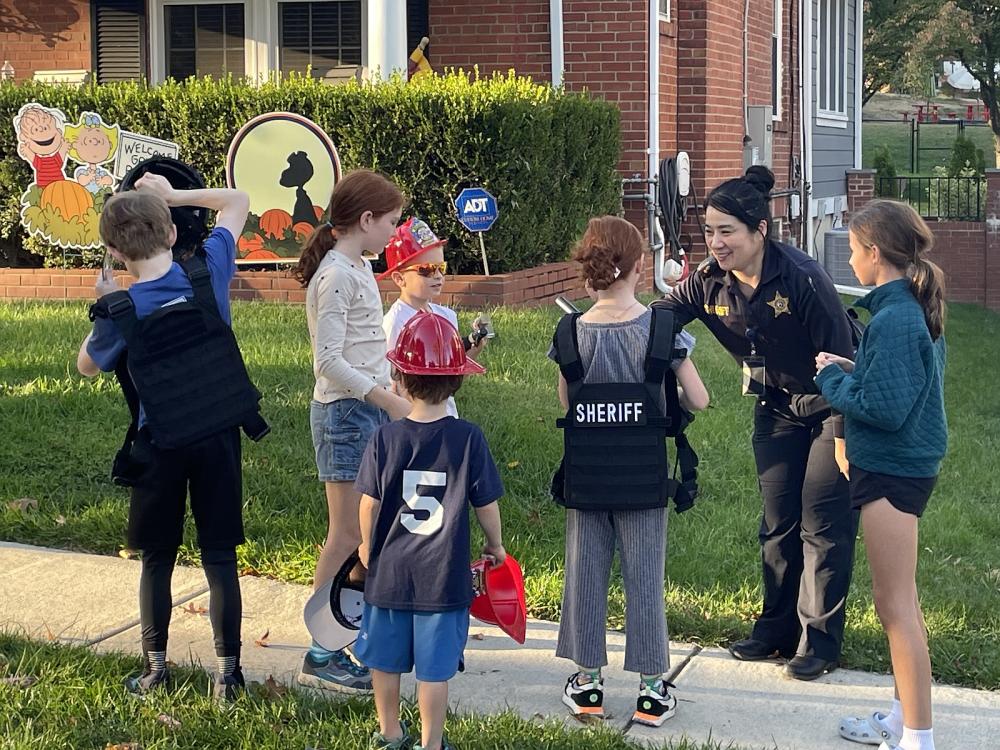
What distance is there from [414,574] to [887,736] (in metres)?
1.59

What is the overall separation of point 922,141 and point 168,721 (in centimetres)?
5196

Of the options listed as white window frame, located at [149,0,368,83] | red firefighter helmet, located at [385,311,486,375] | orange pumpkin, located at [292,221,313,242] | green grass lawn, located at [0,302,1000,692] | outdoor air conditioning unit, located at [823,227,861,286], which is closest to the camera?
red firefighter helmet, located at [385,311,486,375]

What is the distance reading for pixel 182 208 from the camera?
15.6 ft

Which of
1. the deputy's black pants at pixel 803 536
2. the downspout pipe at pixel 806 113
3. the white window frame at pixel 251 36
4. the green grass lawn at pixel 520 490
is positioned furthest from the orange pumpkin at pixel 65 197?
the downspout pipe at pixel 806 113

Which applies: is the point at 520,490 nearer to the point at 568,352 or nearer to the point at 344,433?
the point at 344,433

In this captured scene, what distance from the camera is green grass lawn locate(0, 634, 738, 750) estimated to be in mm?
4285

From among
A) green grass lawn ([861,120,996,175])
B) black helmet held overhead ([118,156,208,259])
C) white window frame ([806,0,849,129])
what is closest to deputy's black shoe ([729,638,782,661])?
black helmet held overhead ([118,156,208,259])

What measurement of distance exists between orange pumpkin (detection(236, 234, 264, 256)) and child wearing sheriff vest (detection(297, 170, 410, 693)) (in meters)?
6.82

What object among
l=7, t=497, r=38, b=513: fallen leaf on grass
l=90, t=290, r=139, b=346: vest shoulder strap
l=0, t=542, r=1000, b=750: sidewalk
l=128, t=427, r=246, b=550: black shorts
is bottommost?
l=0, t=542, r=1000, b=750: sidewalk

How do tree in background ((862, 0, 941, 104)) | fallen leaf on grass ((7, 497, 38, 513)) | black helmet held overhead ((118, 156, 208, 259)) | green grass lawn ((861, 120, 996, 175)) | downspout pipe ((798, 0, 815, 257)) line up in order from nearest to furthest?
black helmet held overhead ((118, 156, 208, 259)), fallen leaf on grass ((7, 497, 38, 513)), downspout pipe ((798, 0, 815, 257)), tree in background ((862, 0, 941, 104)), green grass lawn ((861, 120, 996, 175))

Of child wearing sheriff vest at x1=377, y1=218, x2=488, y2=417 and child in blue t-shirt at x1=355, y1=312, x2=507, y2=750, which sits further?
child wearing sheriff vest at x1=377, y1=218, x2=488, y2=417

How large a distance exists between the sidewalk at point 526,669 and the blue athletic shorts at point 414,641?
65 cm

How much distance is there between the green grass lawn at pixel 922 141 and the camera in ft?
151

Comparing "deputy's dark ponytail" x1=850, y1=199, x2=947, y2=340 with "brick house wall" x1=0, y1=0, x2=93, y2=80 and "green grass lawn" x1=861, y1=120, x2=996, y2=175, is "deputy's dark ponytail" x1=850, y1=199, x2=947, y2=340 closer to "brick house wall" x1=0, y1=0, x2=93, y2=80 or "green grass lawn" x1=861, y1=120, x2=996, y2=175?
"brick house wall" x1=0, y1=0, x2=93, y2=80
